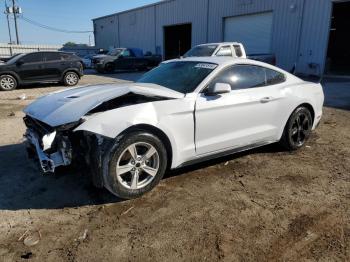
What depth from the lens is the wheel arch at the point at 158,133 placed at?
359 cm

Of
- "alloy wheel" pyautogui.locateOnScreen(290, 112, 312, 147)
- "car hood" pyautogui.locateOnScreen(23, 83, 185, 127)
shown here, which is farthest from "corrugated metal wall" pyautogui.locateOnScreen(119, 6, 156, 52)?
"car hood" pyautogui.locateOnScreen(23, 83, 185, 127)

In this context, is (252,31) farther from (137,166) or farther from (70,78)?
(137,166)

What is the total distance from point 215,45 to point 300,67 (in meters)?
6.84

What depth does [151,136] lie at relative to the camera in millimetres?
3670

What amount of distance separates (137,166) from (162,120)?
59cm

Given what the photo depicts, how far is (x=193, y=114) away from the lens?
398cm

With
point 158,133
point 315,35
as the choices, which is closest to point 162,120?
point 158,133

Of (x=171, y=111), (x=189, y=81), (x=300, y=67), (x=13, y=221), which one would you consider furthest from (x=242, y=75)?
(x=300, y=67)

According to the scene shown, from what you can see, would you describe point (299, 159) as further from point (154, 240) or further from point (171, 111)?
point (154, 240)

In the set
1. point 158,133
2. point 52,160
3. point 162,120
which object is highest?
point 162,120

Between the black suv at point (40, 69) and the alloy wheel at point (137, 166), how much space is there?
37.5ft

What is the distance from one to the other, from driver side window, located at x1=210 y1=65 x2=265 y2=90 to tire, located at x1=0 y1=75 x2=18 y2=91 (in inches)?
449

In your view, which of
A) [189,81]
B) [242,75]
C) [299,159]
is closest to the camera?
→ [189,81]

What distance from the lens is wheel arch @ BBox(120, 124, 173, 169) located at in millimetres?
3588
